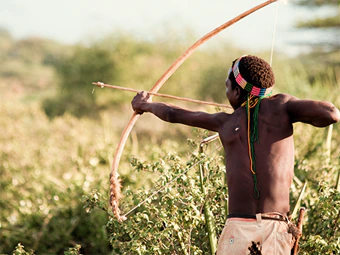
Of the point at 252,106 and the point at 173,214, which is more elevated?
the point at 252,106

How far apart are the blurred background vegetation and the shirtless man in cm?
64

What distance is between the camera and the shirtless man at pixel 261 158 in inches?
129

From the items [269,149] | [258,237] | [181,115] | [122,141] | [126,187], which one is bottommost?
[126,187]

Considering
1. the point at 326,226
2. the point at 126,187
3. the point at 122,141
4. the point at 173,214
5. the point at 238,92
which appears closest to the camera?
the point at 238,92

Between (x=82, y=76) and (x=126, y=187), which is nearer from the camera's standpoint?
(x=126, y=187)

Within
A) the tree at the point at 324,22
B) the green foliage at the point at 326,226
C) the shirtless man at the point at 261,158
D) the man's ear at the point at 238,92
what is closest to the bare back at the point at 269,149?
the shirtless man at the point at 261,158

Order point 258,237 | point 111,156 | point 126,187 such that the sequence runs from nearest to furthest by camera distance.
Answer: point 258,237, point 126,187, point 111,156

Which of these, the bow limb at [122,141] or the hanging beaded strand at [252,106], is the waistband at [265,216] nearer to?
the hanging beaded strand at [252,106]

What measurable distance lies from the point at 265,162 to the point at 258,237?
0.41m

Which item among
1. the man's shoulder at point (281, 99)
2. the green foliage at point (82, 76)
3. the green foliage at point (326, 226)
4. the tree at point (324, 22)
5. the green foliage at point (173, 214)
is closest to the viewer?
the man's shoulder at point (281, 99)

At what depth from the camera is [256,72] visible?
346cm

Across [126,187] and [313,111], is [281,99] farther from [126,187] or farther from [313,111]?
[126,187]

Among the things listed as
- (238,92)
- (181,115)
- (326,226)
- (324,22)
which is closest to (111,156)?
(326,226)

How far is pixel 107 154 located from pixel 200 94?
2284cm
